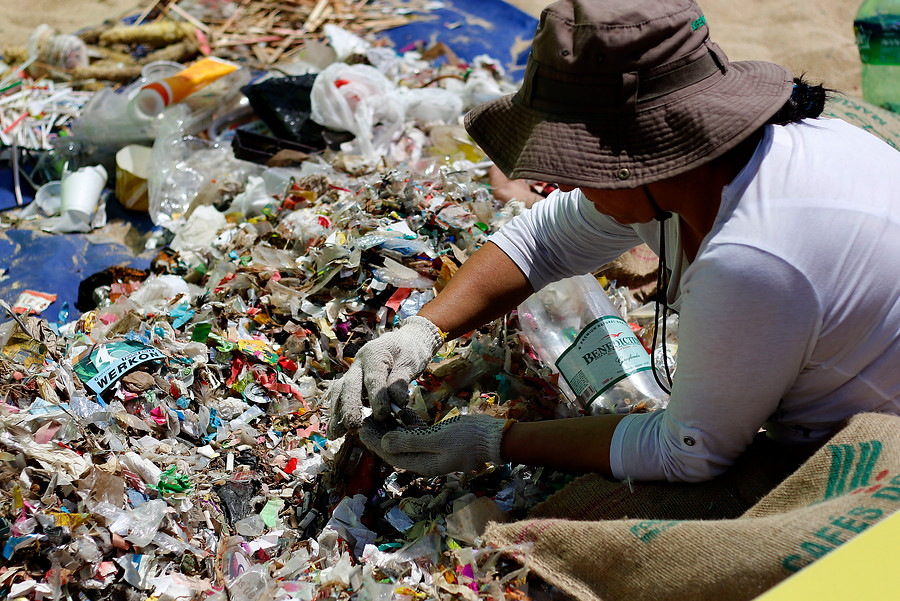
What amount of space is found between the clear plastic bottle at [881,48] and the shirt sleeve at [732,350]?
3475 millimetres

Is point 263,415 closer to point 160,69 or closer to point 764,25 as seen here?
point 160,69

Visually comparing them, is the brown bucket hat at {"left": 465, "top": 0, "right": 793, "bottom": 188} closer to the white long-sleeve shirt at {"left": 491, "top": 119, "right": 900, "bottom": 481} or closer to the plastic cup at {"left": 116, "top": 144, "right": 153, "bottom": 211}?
the white long-sleeve shirt at {"left": 491, "top": 119, "right": 900, "bottom": 481}

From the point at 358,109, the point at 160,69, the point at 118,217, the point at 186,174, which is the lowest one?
the point at 118,217

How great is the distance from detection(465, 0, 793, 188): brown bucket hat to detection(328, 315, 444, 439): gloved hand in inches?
31.3

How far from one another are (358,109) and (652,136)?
302 cm

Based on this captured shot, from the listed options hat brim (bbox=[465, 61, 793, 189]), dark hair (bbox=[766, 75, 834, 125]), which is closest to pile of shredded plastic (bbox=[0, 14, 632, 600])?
hat brim (bbox=[465, 61, 793, 189])

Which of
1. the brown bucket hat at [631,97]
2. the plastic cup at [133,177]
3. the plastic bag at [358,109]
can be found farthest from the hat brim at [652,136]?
the plastic cup at [133,177]

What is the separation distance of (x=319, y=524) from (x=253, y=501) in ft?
0.79

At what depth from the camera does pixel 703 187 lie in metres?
1.56

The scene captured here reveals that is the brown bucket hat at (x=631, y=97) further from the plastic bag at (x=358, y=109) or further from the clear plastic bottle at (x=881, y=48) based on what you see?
the clear plastic bottle at (x=881, y=48)

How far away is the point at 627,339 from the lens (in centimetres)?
235

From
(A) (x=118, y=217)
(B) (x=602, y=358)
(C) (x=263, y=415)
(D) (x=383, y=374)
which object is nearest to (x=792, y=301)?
(B) (x=602, y=358)

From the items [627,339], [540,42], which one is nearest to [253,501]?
[627,339]

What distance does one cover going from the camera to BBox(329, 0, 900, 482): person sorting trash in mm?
1404
